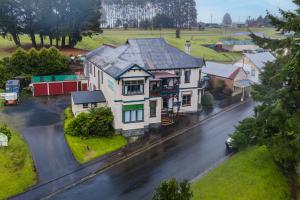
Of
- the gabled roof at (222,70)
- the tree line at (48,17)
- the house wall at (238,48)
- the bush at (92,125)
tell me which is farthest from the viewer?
the house wall at (238,48)

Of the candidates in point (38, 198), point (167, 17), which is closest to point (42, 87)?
point (38, 198)

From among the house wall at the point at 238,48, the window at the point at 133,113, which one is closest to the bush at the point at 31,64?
the window at the point at 133,113

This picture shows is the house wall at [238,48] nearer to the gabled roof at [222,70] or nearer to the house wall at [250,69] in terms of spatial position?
the house wall at [250,69]

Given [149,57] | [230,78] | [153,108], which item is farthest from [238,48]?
[153,108]

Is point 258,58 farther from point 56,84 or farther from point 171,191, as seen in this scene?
point 171,191

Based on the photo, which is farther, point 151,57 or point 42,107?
point 42,107

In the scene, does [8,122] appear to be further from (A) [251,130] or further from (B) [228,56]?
(B) [228,56]

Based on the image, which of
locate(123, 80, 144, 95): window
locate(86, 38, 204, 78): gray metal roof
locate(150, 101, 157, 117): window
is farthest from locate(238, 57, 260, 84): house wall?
locate(123, 80, 144, 95): window
